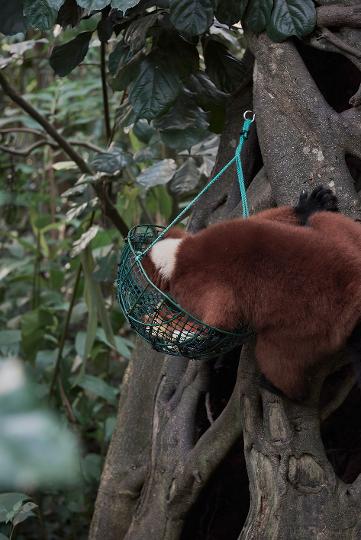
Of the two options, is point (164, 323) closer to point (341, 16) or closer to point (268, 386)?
point (268, 386)

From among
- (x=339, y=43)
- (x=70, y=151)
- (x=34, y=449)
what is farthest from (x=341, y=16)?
(x=34, y=449)

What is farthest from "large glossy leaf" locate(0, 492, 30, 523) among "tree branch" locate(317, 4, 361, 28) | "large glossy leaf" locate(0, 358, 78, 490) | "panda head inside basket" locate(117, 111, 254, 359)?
"large glossy leaf" locate(0, 358, 78, 490)

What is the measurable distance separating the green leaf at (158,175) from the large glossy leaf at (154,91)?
65cm

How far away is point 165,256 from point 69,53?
3.67 feet

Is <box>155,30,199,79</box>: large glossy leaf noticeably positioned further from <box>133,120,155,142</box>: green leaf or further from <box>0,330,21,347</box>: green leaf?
<box>0,330,21,347</box>: green leaf

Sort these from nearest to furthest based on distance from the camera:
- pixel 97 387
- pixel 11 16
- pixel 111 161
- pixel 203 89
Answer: pixel 11 16, pixel 203 89, pixel 111 161, pixel 97 387

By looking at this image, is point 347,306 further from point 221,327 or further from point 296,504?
point 296,504

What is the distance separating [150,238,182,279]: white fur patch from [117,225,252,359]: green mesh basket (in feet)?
0.13

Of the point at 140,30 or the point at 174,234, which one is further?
the point at 140,30

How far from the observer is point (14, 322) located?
4.10m

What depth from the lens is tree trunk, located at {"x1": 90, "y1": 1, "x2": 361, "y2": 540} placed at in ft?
6.34

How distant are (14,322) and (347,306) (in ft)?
9.28

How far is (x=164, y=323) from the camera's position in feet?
5.50

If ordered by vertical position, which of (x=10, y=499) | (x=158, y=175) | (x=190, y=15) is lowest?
(x=10, y=499)
